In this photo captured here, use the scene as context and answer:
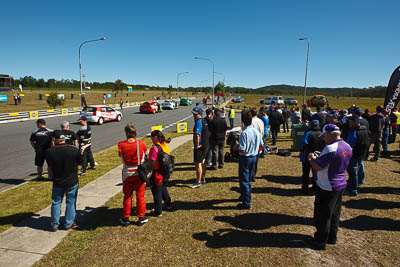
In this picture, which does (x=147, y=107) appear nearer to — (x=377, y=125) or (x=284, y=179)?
(x=284, y=179)

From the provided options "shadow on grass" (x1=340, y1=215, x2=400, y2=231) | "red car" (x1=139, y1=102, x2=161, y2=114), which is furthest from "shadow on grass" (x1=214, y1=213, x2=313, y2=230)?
"red car" (x1=139, y1=102, x2=161, y2=114)

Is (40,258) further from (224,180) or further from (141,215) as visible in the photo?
(224,180)

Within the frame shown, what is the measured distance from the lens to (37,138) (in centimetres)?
636

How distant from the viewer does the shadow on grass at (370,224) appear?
4195mm

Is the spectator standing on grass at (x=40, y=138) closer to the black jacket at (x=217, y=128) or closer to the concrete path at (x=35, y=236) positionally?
the concrete path at (x=35, y=236)

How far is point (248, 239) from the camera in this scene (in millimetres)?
3898

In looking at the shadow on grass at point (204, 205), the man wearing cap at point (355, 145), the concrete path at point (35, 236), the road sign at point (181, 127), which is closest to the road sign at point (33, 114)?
the road sign at point (181, 127)

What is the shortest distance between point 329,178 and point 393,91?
11.7 meters

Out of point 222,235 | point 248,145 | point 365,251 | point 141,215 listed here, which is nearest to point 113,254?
point 141,215

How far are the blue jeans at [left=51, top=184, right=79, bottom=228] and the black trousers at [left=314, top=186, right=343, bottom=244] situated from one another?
4.11 m

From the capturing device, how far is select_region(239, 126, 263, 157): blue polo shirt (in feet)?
15.2

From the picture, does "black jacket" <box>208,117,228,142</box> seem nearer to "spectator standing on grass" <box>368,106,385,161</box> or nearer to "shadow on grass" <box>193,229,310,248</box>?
"shadow on grass" <box>193,229,310,248</box>

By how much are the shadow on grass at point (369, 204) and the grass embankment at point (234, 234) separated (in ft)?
0.06

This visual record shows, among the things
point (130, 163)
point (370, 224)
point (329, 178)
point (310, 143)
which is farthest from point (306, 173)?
point (130, 163)
